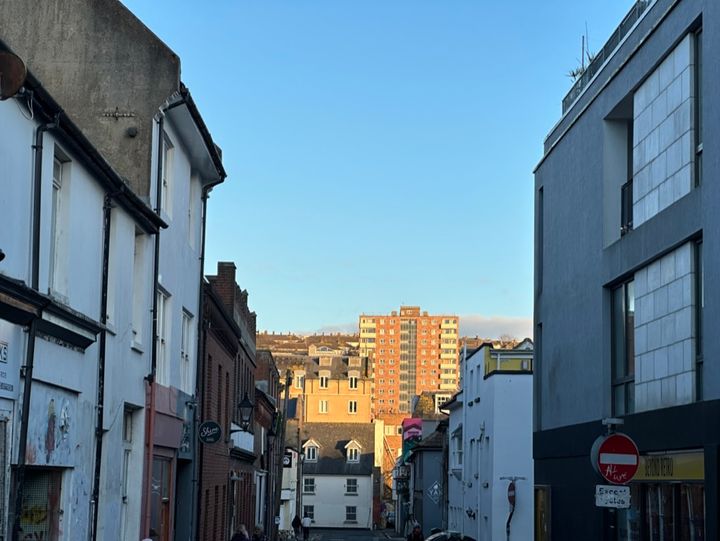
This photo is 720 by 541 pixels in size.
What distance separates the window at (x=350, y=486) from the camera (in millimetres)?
102000

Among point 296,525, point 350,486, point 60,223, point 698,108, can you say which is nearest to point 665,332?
point 698,108

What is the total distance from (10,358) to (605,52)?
43.2 feet

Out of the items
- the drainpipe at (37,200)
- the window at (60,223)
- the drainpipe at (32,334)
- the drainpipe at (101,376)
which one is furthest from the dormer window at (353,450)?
the drainpipe at (37,200)

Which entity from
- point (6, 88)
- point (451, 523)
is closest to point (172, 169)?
point (6, 88)

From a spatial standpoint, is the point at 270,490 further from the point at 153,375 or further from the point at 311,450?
the point at 311,450

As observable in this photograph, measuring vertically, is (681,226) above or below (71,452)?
above

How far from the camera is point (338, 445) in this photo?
4173 inches

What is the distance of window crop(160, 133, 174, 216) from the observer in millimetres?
20875

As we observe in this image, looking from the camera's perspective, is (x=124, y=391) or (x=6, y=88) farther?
(x=124, y=391)

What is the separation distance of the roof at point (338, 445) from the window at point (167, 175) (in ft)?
271

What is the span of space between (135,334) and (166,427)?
9.42 ft

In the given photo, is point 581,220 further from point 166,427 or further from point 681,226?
point 166,427

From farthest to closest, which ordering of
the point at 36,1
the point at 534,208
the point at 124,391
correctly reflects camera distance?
the point at 534,208 → the point at 36,1 → the point at 124,391

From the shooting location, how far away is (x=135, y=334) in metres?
18.8
